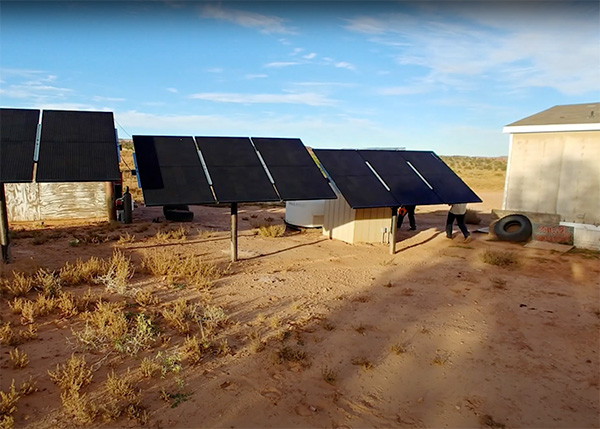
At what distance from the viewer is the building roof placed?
44.2 feet

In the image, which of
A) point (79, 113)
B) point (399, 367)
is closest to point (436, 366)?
point (399, 367)

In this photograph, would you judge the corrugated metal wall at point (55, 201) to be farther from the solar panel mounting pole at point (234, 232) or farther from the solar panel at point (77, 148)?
the solar panel mounting pole at point (234, 232)

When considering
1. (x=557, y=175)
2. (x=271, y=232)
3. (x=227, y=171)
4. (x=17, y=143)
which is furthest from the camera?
(x=557, y=175)

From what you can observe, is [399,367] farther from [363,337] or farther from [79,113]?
[79,113]

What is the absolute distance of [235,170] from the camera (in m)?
10.1

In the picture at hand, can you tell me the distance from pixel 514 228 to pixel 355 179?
771cm

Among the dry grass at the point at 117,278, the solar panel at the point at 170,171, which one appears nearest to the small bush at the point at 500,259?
the solar panel at the point at 170,171

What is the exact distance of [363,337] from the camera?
19.9 feet

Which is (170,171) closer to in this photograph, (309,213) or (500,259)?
(309,213)

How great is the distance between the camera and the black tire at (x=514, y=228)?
Answer: 559 inches

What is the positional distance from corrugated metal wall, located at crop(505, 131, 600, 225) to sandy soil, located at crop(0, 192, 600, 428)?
4723mm

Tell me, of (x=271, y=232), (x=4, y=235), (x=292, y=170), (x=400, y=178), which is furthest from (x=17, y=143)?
(x=400, y=178)

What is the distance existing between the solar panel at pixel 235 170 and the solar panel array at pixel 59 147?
2.23 metres

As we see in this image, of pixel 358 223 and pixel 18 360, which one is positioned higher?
pixel 358 223
